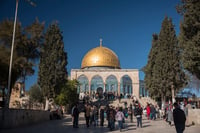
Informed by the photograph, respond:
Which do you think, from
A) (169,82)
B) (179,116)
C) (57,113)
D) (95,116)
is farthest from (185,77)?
(179,116)

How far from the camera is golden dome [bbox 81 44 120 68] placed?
56750 mm

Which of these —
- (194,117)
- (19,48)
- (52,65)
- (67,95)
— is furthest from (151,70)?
(19,48)

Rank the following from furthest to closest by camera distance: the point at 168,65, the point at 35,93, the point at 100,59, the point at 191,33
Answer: the point at 100,59, the point at 35,93, the point at 168,65, the point at 191,33

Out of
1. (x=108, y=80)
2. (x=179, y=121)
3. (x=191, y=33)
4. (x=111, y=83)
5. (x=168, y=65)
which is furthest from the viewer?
(x=111, y=83)

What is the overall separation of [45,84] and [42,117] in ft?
16.5

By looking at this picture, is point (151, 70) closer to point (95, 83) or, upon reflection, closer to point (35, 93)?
point (95, 83)

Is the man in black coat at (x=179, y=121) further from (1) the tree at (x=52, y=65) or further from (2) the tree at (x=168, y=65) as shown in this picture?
(1) the tree at (x=52, y=65)

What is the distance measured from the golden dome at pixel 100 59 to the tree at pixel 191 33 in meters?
41.6

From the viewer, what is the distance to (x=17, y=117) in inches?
541

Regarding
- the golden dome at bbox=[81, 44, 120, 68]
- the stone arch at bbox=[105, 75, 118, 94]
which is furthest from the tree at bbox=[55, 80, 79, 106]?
the golden dome at bbox=[81, 44, 120, 68]

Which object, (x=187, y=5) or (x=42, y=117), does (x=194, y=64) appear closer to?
(x=187, y=5)

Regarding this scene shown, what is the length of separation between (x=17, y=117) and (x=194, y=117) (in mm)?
12445

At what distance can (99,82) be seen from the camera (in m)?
53.0

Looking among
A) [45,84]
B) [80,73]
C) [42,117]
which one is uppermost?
[80,73]
